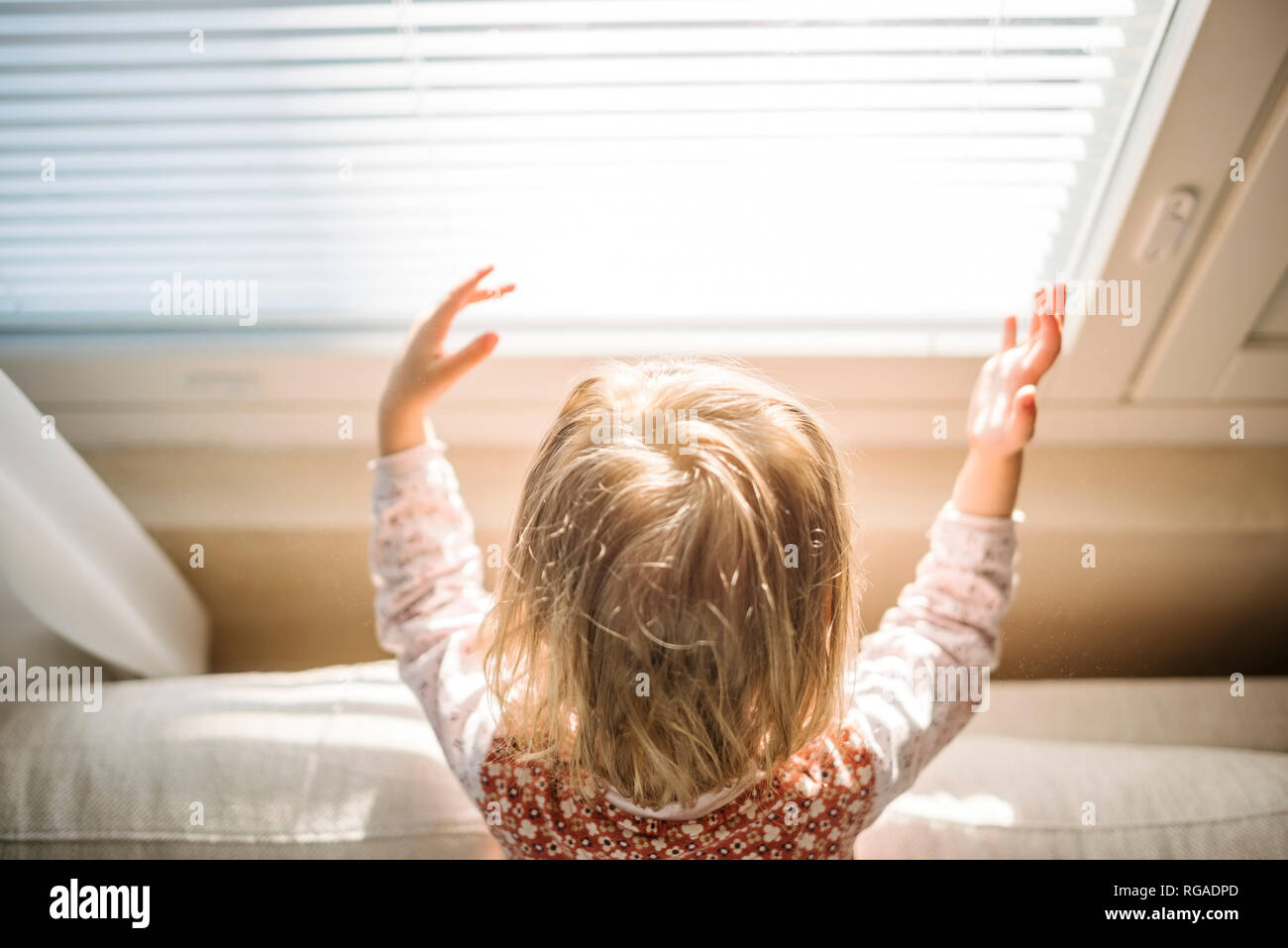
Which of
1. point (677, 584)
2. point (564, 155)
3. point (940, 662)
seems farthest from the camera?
point (564, 155)

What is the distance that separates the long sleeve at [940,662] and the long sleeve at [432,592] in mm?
289

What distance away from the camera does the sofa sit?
75cm

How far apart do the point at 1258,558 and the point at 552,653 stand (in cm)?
68

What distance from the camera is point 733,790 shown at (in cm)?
60

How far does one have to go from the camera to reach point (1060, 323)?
66 centimetres

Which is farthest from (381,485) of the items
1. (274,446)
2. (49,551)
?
(49,551)

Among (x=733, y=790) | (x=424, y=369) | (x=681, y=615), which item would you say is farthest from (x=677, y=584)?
(x=424, y=369)

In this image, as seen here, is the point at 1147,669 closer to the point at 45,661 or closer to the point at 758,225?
the point at 758,225

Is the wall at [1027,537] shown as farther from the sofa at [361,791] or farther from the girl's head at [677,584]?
the girl's head at [677,584]

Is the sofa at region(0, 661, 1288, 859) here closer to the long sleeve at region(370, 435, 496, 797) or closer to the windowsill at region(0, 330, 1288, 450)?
the long sleeve at region(370, 435, 496, 797)

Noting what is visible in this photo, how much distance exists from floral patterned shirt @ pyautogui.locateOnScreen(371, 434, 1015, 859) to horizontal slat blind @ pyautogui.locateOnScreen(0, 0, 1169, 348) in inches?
9.7

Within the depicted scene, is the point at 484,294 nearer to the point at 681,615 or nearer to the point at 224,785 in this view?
the point at 681,615

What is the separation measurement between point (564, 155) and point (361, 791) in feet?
1.90

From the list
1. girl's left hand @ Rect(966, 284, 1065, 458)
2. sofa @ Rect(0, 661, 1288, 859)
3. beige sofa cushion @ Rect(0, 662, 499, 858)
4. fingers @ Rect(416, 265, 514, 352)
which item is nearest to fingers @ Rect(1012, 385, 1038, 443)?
girl's left hand @ Rect(966, 284, 1065, 458)
